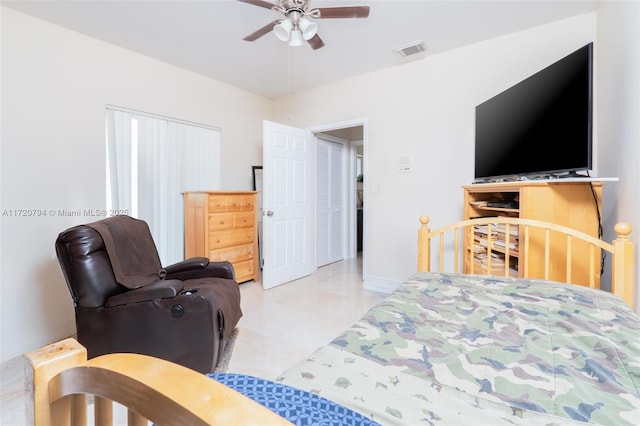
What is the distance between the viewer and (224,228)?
3.36 m

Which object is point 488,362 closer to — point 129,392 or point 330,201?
point 129,392

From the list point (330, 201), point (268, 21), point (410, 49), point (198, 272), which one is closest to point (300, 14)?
point (268, 21)

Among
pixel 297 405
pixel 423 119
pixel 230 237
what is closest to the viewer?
pixel 297 405

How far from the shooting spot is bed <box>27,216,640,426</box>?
0.38 metres

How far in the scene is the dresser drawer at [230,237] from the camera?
3.23 metres

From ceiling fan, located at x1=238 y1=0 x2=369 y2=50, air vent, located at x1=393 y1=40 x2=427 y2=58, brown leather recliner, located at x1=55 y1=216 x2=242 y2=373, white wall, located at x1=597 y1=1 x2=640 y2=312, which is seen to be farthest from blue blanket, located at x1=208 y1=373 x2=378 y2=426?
air vent, located at x1=393 y1=40 x2=427 y2=58

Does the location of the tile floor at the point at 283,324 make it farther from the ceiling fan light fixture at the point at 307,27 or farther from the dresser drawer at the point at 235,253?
the ceiling fan light fixture at the point at 307,27

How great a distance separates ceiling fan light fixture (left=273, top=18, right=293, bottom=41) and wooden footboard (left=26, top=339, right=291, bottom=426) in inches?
82.9

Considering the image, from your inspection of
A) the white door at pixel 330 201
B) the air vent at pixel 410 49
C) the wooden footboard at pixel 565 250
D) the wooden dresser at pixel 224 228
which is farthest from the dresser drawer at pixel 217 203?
the air vent at pixel 410 49

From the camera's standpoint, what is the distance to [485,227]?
2258 mm

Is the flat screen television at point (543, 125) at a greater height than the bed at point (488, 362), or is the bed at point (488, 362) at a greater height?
the flat screen television at point (543, 125)

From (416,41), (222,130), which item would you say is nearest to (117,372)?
(416,41)

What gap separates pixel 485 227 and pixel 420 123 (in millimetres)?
1421

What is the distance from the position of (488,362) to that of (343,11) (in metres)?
2.10
